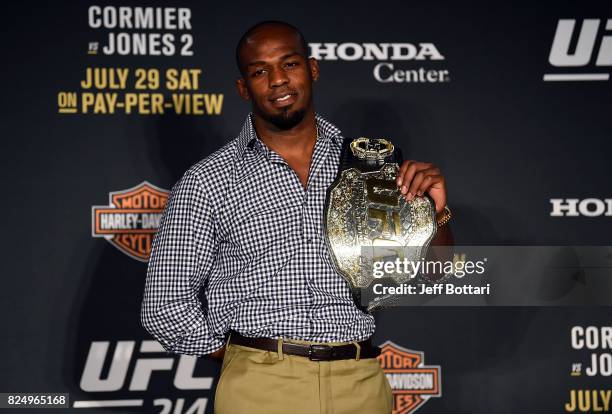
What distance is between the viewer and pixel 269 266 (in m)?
1.90

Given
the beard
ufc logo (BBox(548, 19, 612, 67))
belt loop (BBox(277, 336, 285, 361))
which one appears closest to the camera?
belt loop (BBox(277, 336, 285, 361))

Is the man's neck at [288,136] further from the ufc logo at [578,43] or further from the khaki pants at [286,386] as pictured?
the ufc logo at [578,43]

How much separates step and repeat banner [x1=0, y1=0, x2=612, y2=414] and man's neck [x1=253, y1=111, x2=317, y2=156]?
0.96m

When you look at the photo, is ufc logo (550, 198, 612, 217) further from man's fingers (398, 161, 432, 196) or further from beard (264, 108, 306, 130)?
beard (264, 108, 306, 130)

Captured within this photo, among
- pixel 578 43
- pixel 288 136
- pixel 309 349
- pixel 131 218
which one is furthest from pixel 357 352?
pixel 578 43

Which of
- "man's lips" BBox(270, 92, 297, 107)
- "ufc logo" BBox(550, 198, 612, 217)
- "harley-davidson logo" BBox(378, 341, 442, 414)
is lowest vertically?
"harley-davidson logo" BBox(378, 341, 442, 414)

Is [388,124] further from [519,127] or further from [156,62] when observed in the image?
[156,62]

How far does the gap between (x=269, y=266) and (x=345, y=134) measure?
1198 millimetres

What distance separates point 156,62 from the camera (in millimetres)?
2979

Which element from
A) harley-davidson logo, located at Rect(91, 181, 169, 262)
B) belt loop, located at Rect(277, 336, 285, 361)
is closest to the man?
belt loop, located at Rect(277, 336, 285, 361)

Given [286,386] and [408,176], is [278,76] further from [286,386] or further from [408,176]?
[286,386]

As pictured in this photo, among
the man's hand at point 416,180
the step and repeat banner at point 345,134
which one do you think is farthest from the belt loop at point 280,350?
the step and repeat banner at point 345,134

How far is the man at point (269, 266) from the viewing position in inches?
73.4

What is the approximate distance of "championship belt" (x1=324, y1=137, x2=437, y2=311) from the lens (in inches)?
73.0
